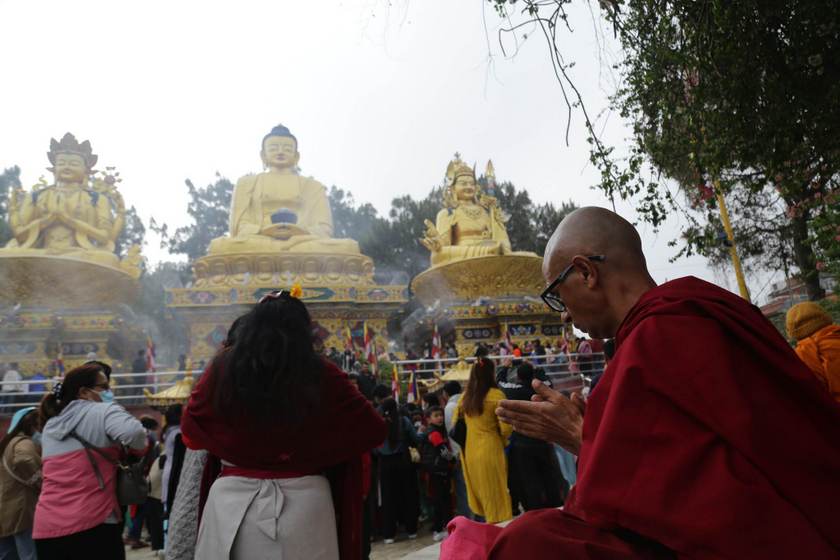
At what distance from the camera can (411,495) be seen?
6.24 meters

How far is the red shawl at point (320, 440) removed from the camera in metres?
2.27

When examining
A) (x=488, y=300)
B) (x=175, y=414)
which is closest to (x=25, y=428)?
(x=175, y=414)

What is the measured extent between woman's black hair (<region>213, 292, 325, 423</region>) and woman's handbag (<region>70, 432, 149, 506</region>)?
1.39 meters

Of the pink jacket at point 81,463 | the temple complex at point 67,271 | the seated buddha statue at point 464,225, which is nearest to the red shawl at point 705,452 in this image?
the pink jacket at point 81,463

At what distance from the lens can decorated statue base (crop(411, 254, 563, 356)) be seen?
1734 cm

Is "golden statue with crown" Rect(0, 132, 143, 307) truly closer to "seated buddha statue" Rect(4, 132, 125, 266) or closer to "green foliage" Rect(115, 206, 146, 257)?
"seated buddha statue" Rect(4, 132, 125, 266)

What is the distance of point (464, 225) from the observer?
19969 mm

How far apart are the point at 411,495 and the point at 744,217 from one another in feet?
31.2

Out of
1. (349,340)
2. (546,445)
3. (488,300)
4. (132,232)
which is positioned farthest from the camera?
(132,232)

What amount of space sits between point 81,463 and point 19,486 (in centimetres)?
106

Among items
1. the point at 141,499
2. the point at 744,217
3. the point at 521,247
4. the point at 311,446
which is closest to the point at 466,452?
the point at 141,499

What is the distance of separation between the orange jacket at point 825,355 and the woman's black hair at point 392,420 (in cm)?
314

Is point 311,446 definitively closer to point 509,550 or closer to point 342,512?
point 342,512

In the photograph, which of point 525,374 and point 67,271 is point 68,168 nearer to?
point 67,271
